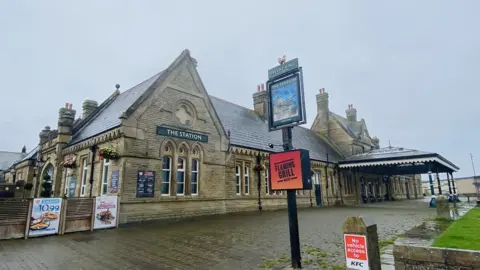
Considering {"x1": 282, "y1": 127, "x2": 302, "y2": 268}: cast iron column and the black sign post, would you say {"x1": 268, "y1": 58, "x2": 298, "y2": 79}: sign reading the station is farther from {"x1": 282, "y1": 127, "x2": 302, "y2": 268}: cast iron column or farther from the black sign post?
{"x1": 282, "y1": 127, "x2": 302, "y2": 268}: cast iron column

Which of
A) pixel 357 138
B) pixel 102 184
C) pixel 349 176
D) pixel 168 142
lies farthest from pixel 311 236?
pixel 357 138

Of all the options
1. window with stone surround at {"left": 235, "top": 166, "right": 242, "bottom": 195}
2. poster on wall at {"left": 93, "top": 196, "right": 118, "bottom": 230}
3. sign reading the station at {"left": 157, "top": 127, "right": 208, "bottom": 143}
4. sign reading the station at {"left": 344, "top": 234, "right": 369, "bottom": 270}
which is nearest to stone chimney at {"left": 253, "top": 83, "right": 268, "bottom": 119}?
window with stone surround at {"left": 235, "top": 166, "right": 242, "bottom": 195}

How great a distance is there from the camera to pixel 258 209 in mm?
21031

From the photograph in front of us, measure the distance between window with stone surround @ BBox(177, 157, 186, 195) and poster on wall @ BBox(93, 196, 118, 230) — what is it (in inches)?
160

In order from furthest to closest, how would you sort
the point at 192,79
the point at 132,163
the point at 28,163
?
the point at 28,163 < the point at 192,79 < the point at 132,163

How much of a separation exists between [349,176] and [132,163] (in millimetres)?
27249

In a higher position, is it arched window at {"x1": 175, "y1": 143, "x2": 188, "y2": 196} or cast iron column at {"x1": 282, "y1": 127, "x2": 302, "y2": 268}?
arched window at {"x1": 175, "y1": 143, "x2": 188, "y2": 196}

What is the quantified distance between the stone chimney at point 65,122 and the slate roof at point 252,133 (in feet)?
35.5

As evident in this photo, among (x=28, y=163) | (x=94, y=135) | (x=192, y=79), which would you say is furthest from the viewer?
(x=28, y=163)

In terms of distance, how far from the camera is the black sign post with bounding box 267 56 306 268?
21.4ft

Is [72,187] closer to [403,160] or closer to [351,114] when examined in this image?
[403,160]

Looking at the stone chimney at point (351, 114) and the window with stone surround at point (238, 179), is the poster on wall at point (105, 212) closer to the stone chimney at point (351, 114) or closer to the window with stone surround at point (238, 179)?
the window with stone surround at point (238, 179)

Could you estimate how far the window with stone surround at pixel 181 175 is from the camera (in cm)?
1629

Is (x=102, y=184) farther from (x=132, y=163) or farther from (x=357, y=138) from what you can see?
(x=357, y=138)
